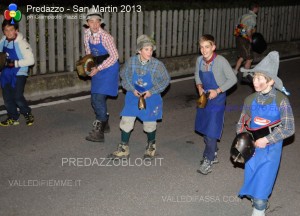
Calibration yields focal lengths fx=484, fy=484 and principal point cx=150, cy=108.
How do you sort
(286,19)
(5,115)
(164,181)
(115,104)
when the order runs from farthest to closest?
1. (286,19)
2. (115,104)
3. (5,115)
4. (164,181)

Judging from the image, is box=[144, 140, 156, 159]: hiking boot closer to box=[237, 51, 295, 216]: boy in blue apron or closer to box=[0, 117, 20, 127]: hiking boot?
box=[237, 51, 295, 216]: boy in blue apron

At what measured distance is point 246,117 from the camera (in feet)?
15.9

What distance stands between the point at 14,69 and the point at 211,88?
331 cm

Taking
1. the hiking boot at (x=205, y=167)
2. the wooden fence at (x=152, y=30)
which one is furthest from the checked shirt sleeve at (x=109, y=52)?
the wooden fence at (x=152, y=30)

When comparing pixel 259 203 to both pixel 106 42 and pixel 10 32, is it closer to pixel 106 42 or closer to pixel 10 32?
pixel 106 42

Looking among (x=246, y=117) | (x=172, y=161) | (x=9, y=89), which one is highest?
(x=246, y=117)

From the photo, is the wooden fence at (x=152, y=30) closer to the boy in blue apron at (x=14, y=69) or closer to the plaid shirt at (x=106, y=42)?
the boy in blue apron at (x=14, y=69)

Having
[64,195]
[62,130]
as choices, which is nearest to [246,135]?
[64,195]

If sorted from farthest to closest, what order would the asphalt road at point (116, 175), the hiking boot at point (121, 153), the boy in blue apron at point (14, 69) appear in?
the boy in blue apron at point (14, 69) < the hiking boot at point (121, 153) < the asphalt road at point (116, 175)

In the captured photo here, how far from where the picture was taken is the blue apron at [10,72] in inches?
→ 299

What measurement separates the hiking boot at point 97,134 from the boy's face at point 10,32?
6.18ft

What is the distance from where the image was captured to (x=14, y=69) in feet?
25.1

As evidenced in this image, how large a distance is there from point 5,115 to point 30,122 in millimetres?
664

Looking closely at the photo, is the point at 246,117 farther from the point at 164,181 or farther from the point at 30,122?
the point at 30,122
